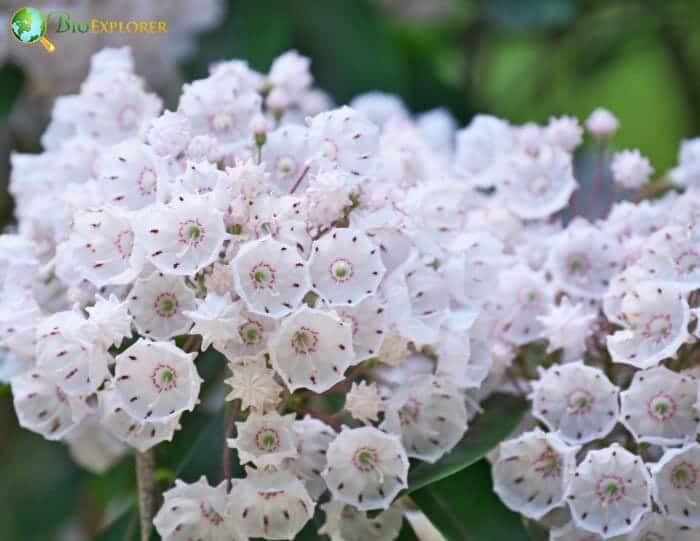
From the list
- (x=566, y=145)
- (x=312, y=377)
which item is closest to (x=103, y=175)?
(x=312, y=377)

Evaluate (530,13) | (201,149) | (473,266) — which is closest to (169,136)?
(201,149)

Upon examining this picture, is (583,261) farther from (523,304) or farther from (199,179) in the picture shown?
(199,179)

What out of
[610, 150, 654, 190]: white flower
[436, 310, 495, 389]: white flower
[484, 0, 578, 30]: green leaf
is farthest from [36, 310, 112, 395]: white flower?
[484, 0, 578, 30]: green leaf

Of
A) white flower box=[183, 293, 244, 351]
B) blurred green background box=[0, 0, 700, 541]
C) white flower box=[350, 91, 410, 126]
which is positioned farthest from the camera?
blurred green background box=[0, 0, 700, 541]

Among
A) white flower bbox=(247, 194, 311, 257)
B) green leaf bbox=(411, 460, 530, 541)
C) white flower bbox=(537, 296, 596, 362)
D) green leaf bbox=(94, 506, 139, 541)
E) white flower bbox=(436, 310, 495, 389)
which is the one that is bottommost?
green leaf bbox=(94, 506, 139, 541)

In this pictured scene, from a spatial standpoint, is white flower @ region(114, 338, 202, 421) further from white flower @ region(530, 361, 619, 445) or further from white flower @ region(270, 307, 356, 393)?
white flower @ region(530, 361, 619, 445)

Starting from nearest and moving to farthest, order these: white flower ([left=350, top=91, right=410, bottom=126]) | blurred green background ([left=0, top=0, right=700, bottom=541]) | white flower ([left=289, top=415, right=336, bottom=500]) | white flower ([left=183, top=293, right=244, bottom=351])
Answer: white flower ([left=183, top=293, right=244, bottom=351]), white flower ([left=289, top=415, right=336, bottom=500]), white flower ([left=350, top=91, right=410, bottom=126]), blurred green background ([left=0, top=0, right=700, bottom=541])

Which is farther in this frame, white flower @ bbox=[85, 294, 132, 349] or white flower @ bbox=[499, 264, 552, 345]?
white flower @ bbox=[499, 264, 552, 345]
